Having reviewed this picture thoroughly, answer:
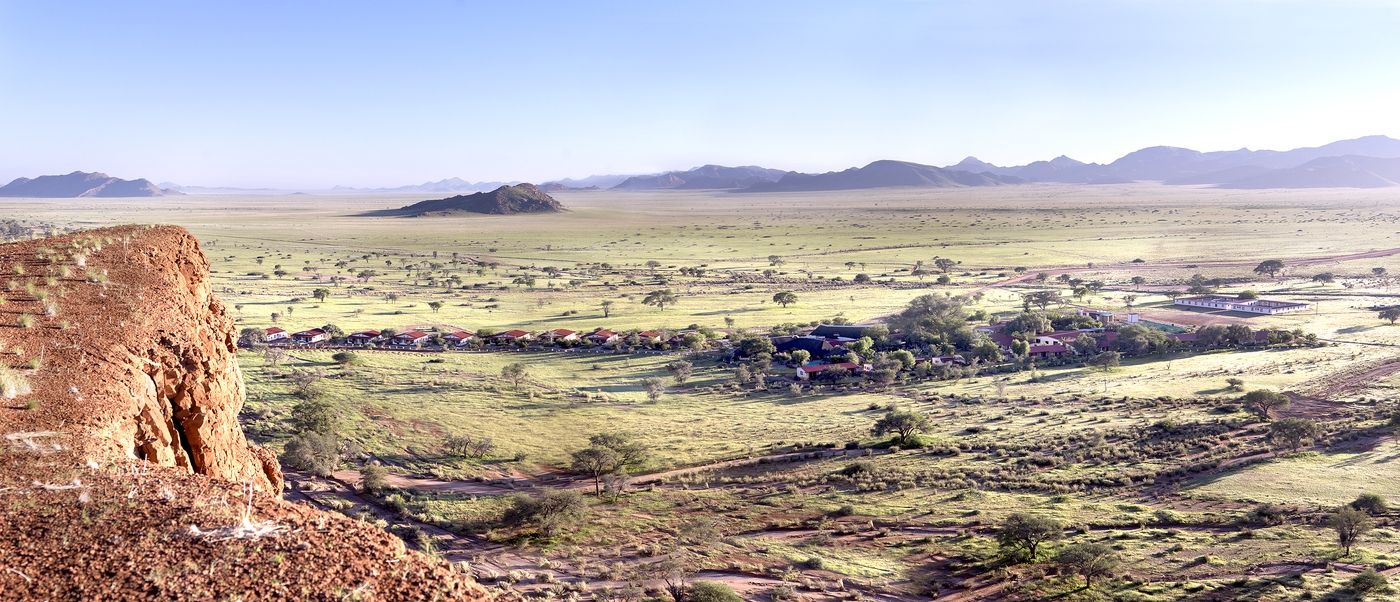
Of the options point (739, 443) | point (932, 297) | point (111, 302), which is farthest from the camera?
point (932, 297)

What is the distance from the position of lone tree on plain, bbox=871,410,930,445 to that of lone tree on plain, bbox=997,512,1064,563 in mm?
8421

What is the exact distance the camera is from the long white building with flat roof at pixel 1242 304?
188ft

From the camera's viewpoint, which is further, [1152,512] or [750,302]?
[750,302]

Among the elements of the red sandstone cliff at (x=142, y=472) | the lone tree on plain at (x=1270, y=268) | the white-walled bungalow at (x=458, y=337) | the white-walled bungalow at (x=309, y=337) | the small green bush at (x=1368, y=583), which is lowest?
the small green bush at (x=1368, y=583)

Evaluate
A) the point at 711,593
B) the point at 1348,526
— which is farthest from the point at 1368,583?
the point at 711,593

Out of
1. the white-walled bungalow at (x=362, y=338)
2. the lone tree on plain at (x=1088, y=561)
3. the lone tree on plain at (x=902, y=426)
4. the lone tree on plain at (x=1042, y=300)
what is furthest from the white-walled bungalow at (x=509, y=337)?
the lone tree on plain at (x=1042, y=300)

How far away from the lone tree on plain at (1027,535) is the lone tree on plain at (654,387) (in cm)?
1870

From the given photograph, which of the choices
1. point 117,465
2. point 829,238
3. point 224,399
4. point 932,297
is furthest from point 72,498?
point 829,238

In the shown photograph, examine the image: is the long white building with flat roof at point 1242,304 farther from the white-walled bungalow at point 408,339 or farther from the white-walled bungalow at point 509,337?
the white-walled bungalow at point 408,339

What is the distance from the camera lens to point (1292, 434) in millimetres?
26500

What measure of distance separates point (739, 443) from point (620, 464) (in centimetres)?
489

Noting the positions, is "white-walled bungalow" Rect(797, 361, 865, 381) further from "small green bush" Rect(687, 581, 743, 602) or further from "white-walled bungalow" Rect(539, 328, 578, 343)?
"small green bush" Rect(687, 581, 743, 602)

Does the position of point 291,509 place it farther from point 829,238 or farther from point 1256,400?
point 829,238

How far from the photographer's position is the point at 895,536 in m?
20.0
